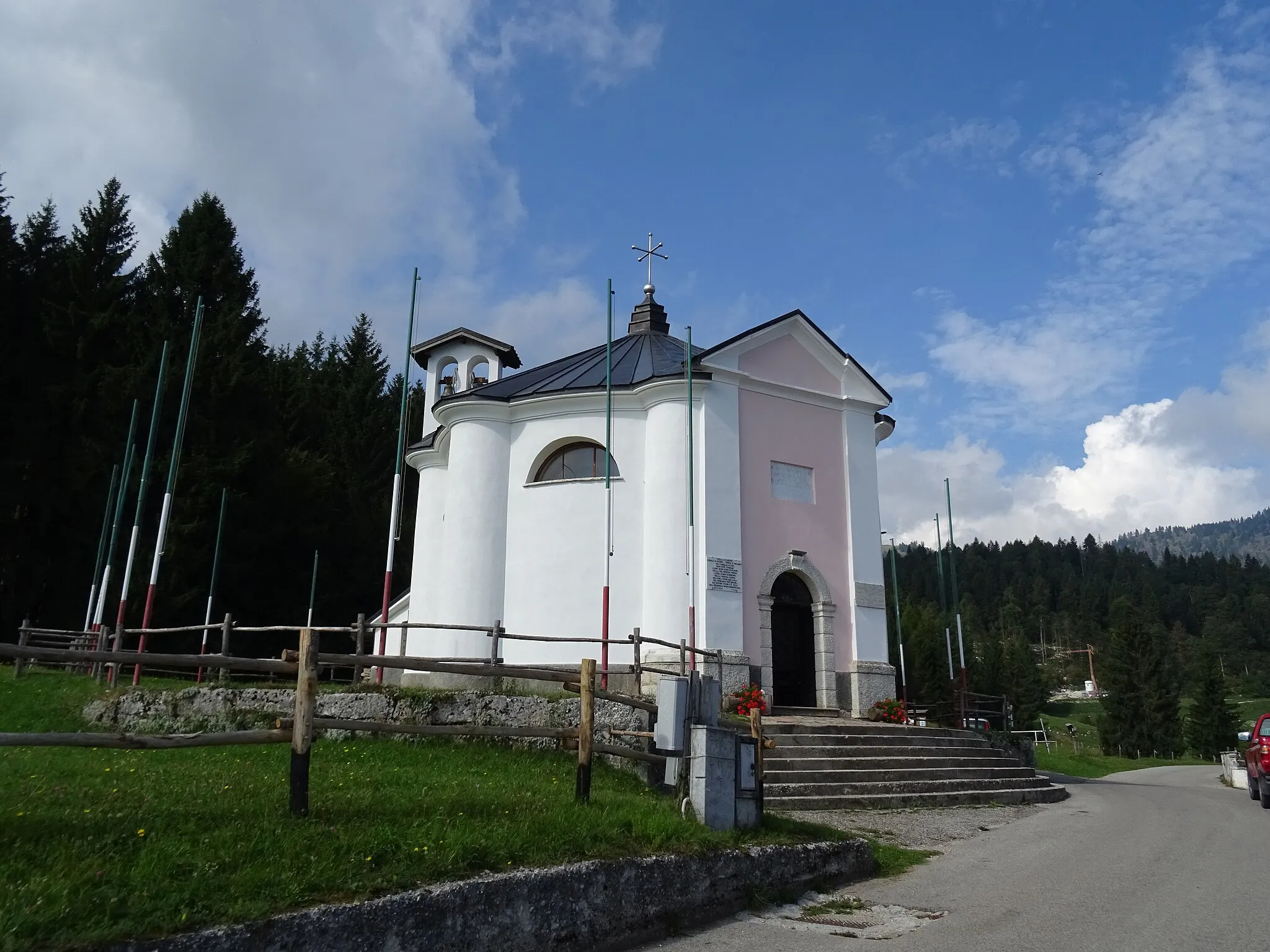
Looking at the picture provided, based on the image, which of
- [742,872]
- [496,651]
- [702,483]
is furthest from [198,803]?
[702,483]

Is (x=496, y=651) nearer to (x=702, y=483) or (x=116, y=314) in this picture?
(x=702, y=483)

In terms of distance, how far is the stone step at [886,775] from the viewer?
41.4 ft

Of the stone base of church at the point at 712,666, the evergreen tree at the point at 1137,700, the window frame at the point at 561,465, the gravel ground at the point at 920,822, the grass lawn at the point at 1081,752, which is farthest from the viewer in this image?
the evergreen tree at the point at 1137,700

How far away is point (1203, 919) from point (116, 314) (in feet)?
98.9

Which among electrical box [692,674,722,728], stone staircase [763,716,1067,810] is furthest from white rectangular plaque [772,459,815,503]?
electrical box [692,674,722,728]

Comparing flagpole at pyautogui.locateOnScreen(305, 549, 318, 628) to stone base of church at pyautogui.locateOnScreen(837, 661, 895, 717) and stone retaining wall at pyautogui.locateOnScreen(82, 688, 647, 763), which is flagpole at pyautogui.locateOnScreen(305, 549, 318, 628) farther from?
stone base of church at pyautogui.locateOnScreen(837, 661, 895, 717)

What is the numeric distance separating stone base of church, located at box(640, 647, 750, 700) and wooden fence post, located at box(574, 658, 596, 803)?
8.40 meters

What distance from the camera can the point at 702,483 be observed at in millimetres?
17672

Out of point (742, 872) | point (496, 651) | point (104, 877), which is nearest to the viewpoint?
point (104, 877)

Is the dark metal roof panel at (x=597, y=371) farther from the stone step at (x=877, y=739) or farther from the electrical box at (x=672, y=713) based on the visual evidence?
the electrical box at (x=672, y=713)

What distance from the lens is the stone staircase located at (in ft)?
41.0

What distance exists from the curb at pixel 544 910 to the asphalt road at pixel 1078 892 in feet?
0.87

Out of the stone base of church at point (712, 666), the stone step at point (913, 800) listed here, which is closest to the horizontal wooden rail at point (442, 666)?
the stone step at point (913, 800)

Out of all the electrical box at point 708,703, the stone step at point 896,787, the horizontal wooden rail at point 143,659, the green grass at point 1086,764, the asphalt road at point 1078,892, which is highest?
the horizontal wooden rail at point 143,659
